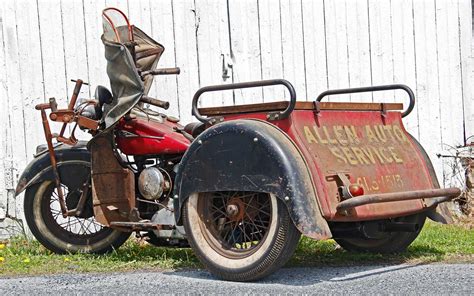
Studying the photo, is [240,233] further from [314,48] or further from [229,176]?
[314,48]

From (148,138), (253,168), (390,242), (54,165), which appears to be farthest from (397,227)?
(54,165)

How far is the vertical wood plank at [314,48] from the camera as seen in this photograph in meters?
8.64

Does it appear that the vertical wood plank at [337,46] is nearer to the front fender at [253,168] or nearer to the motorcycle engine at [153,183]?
the motorcycle engine at [153,183]

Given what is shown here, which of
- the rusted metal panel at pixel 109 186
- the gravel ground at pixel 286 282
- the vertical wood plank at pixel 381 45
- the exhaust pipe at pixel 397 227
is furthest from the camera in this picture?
the vertical wood plank at pixel 381 45

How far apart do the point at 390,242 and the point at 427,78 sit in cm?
331

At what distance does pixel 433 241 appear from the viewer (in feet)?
22.7

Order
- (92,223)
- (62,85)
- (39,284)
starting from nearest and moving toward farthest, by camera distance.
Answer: (39,284) → (92,223) → (62,85)

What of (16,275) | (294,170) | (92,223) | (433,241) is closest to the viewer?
(294,170)

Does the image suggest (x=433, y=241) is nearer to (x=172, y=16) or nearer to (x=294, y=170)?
(x=294, y=170)

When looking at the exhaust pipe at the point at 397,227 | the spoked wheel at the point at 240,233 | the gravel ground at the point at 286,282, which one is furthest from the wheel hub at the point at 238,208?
the exhaust pipe at the point at 397,227

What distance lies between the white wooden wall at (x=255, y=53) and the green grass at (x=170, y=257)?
1.57 m

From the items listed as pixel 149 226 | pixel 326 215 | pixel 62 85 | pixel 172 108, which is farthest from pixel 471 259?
pixel 62 85

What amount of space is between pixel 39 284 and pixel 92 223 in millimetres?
2084

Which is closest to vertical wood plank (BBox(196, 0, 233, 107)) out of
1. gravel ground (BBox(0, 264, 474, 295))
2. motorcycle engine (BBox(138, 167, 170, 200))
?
motorcycle engine (BBox(138, 167, 170, 200))
